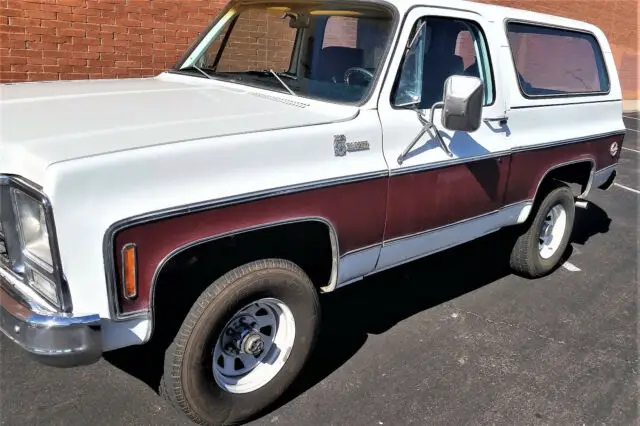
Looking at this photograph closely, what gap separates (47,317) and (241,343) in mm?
914

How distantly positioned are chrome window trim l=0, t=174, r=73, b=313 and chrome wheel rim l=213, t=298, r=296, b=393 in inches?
28.3

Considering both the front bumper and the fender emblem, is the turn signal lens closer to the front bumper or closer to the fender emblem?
the front bumper

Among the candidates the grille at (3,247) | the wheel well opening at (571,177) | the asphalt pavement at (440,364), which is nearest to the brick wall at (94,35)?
the asphalt pavement at (440,364)

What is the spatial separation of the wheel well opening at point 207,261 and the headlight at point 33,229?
458 millimetres

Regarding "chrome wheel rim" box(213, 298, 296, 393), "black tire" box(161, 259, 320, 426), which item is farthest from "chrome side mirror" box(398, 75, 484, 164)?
"chrome wheel rim" box(213, 298, 296, 393)

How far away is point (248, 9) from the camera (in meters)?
4.11

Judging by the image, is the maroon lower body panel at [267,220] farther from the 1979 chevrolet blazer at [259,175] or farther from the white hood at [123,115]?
the white hood at [123,115]

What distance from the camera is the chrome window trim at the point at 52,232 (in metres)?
2.13

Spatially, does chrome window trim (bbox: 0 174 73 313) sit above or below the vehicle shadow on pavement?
above

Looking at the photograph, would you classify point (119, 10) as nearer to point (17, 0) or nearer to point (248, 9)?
point (17, 0)

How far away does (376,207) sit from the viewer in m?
3.13

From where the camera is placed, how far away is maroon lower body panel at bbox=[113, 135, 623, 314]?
2.34 metres

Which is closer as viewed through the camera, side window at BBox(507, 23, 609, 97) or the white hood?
the white hood

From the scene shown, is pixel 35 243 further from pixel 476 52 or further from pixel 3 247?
pixel 476 52
